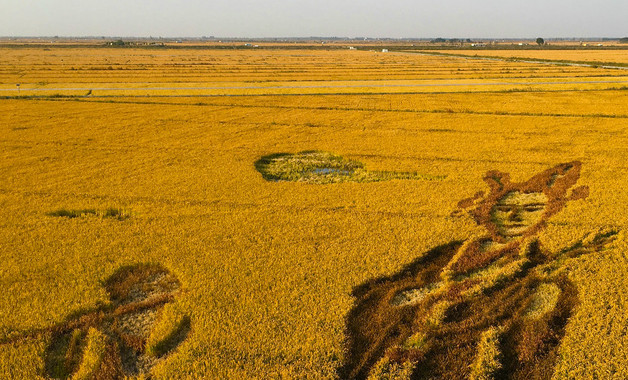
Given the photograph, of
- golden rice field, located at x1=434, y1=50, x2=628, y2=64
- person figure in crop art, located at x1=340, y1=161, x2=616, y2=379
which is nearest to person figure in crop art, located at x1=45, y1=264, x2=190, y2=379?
person figure in crop art, located at x1=340, y1=161, x2=616, y2=379

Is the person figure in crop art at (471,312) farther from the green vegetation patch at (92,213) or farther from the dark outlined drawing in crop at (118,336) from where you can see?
the green vegetation patch at (92,213)

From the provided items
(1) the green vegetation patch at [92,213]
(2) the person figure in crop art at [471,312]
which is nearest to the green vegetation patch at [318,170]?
(2) the person figure in crop art at [471,312]

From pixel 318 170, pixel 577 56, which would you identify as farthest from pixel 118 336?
pixel 577 56

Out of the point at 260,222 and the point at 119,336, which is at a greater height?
the point at 260,222

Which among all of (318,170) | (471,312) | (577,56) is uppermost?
(577,56)

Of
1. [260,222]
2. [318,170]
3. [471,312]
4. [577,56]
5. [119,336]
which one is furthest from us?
[577,56]

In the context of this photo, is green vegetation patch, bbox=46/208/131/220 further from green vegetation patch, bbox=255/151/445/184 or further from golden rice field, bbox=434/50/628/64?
golden rice field, bbox=434/50/628/64

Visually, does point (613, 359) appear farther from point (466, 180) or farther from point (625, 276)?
point (466, 180)

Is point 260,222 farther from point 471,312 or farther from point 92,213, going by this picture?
point 471,312
